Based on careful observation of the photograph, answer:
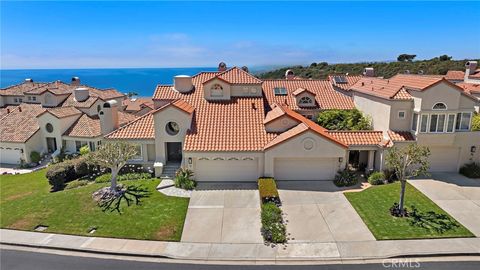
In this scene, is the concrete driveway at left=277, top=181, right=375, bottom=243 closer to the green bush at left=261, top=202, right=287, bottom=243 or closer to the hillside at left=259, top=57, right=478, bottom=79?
the green bush at left=261, top=202, right=287, bottom=243

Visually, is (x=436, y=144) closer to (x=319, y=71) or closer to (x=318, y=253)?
(x=318, y=253)

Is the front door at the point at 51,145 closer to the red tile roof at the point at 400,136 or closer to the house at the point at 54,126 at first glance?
the house at the point at 54,126

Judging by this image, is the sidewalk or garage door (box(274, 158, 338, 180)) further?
garage door (box(274, 158, 338, 180))

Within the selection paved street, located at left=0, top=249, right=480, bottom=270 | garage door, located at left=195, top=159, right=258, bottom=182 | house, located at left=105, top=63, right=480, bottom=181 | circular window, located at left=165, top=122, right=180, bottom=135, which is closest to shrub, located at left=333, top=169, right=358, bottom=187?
house, located at left=105, top=63, right=480, bottom=181

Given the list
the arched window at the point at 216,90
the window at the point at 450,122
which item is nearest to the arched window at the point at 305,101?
the arched window at the point at 216,90

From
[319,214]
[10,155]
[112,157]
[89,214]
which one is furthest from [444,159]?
[10,155]
